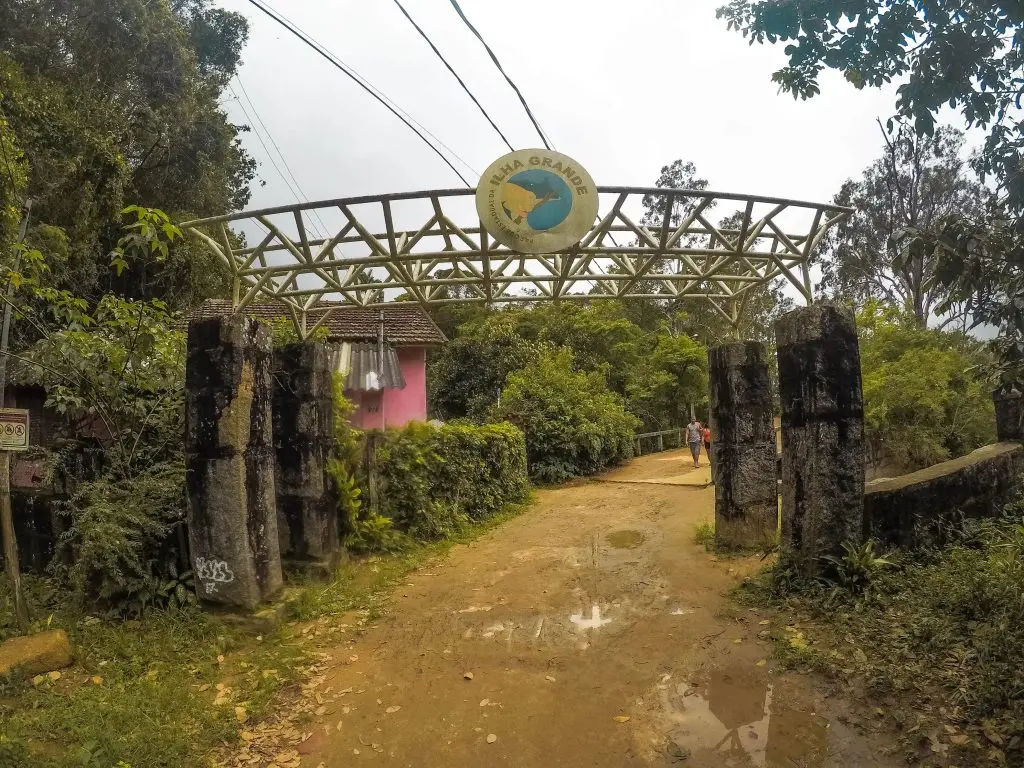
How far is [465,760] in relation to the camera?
146 inches

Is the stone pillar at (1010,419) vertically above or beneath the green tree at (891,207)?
beneath

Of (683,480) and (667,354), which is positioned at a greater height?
(667,354)

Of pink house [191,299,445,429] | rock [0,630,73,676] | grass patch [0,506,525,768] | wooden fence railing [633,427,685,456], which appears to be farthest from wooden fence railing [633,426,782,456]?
rock [0,630,73,676]

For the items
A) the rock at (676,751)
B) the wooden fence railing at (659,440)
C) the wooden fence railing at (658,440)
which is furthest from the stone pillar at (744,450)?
the wooden fence railing at (658,440)

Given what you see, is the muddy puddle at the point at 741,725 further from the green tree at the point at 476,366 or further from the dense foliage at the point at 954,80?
the green tree at the point at 476,366

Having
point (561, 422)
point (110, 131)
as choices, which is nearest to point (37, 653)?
point (110, 131)

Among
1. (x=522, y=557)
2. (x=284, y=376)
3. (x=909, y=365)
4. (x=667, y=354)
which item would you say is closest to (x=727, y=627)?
(x=522, y=557)

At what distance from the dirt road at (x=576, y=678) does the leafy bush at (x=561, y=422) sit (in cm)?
767

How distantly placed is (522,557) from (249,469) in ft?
13.0

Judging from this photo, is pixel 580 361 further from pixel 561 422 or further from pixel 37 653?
pixel 37 653

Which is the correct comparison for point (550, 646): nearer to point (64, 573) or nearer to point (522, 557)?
point (522, 557)

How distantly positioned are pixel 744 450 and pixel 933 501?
2.22 metres

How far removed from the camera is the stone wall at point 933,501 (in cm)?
591

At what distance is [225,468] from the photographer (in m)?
5.62
